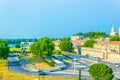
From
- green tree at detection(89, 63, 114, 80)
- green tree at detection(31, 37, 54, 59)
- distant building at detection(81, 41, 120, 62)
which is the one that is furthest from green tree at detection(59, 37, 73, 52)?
green tree at detection(89, 63, 114, 80)

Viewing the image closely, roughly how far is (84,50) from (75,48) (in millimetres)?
13121

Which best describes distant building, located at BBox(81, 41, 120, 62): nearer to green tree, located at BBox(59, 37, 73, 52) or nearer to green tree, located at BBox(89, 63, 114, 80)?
green tree, located at BBox(59, 37, 73, 52)

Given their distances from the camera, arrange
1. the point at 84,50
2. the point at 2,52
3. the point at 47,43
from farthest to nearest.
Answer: the point at 84,50, the point at 47,43, the point at 2,52

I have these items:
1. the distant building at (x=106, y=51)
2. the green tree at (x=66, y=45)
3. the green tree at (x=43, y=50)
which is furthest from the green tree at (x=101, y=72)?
the green tree at (x=66, y=45)

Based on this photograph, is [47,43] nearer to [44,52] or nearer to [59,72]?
[44,52]

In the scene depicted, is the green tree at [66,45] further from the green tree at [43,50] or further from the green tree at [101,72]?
the green tree at [101,72]

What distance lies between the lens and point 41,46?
3580 inches

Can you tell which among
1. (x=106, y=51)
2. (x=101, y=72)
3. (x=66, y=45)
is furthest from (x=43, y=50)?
(x=101, y=72)

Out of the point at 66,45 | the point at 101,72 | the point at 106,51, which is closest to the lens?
the point at 101,72

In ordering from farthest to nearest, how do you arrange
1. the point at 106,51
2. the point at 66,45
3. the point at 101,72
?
the point at 66,45 → the point at 106,51 → the point at 101,72

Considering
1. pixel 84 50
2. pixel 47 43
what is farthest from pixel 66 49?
pixel 47 43

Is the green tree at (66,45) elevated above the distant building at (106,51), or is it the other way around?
the green tree at (66,45)

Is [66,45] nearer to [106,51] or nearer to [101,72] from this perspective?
[106,51]

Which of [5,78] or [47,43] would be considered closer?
[5,78]
